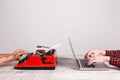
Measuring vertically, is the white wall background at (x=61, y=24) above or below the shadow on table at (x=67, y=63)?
above

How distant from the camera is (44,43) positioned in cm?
262

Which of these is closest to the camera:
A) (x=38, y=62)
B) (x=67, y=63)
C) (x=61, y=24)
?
(x=38, y=62)

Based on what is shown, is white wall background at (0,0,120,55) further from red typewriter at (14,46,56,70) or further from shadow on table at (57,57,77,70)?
red typewriter at (14,46,56,70)

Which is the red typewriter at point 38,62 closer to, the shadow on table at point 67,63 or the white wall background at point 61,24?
the shadow on table at point 67,63

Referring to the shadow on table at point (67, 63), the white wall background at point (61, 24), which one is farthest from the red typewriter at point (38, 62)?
the white wall background at point (61, 24)

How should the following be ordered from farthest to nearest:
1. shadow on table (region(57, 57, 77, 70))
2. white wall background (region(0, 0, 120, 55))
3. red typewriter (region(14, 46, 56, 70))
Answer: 1. white wall background (region(0, 0, 120, 55))
2. shadow on table (region(57, 57, 77, 70))
3. red typewriter (region(14, 46, 56, 70))

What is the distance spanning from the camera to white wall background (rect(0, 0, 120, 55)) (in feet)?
8.35

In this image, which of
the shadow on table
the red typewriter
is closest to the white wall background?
the shadow on table

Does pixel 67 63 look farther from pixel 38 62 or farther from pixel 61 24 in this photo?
pixel 61 24

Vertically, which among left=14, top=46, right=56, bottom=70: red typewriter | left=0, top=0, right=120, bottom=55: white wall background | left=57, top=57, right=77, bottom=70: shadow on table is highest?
left=0, top=0, right=120, bottom=55: white wall background

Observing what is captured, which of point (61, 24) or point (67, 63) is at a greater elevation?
point (61, 24)

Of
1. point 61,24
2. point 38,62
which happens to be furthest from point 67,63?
point 61,24

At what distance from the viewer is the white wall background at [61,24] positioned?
2.54 m

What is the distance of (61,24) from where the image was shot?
258 cm
